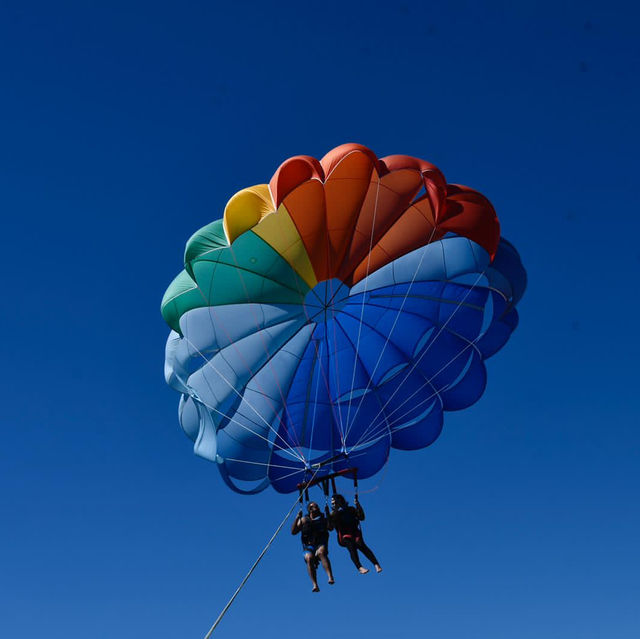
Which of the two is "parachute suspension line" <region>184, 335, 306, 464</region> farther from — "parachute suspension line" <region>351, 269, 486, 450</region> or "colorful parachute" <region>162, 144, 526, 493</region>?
"parachute suspension line" <region>351, 269, 486, 450</region>

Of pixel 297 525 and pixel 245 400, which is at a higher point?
pixel 245 400

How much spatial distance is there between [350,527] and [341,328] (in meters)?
3.50

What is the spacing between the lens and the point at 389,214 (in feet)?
42.6

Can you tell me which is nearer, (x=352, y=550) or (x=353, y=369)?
(x=352, y=550)

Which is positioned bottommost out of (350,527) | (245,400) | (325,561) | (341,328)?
(325,561)

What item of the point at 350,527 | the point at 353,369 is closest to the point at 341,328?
the point at 353,369

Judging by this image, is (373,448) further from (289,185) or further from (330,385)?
(289,185)

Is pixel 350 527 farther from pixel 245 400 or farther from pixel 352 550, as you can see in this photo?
pixel 245 400

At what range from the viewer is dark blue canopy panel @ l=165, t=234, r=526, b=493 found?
1302cm

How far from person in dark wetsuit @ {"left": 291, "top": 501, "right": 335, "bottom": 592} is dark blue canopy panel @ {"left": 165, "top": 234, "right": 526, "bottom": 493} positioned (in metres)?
1.41

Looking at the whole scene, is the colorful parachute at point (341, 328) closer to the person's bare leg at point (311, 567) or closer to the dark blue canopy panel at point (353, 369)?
the dark blue canopy panel at point (353, 369)

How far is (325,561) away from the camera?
11.1m

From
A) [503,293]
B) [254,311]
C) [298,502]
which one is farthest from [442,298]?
[298,502]

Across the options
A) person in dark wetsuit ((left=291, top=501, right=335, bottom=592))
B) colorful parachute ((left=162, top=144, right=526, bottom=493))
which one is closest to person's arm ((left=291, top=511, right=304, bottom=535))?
person in dark wetsuit ((left=291, top=501, right=335, bottom=592))
